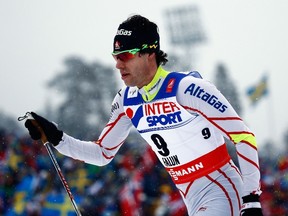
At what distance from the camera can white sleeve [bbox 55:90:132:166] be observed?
441cm

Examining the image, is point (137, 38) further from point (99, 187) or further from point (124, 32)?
point (99, 187)

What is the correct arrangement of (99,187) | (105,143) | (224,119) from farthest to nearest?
(99,187) < (105,143) < (224,119)

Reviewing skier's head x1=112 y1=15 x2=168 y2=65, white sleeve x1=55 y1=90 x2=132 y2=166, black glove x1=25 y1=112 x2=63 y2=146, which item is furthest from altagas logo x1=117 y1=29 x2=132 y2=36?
black glove x1=25 y1=112 x2=63 y2=146

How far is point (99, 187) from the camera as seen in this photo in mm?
10453

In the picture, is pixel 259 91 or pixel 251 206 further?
pixel 259 91

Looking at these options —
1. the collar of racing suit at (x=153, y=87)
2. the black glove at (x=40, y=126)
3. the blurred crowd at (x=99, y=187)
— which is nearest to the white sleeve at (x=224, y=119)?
the collar of racing suit at (x=153, y=87)

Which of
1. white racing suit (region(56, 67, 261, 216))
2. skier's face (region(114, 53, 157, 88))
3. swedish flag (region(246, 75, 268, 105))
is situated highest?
skier's face (region(114, 53, 157, 88))

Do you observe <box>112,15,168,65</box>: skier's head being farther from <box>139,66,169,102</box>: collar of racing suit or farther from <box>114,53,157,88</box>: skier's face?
<box>139,66,169,102</box>: collar of racing suit

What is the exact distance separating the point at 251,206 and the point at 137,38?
4.60 feet

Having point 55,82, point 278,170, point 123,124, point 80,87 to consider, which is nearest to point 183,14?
point 80,87

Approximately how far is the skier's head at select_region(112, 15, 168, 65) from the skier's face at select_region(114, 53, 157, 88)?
4 centimetres

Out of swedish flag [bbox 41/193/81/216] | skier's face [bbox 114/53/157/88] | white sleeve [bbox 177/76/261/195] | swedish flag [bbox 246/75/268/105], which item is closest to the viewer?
white sleeve [bbox 177/76/261/195]

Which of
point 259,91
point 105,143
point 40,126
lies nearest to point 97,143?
point 105,143

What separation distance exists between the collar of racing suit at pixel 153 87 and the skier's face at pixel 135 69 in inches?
1.3
